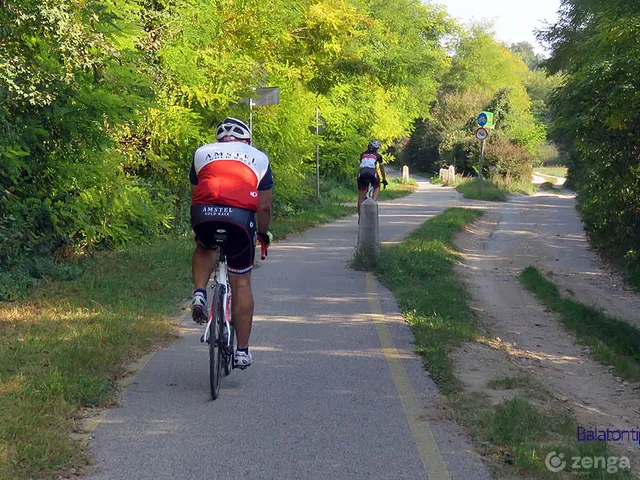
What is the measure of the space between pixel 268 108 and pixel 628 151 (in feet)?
29.8

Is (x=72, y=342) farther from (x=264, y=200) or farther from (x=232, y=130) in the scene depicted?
(x=232, y=130)

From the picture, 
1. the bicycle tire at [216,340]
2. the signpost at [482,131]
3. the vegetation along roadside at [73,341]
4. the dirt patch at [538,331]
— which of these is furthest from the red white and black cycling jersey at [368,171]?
the signpost at [482,131]

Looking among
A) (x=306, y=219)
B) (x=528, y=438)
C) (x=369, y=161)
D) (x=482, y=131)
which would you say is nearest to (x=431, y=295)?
(x=528, y=438)

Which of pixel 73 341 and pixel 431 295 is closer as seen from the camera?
pixel 73 341

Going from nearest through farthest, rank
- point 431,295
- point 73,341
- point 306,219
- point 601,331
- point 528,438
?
1. point 528,438
2. point 73,341
3. point 601,331
4. point 431,295
5. point 306,219

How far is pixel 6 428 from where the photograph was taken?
492 centimetres

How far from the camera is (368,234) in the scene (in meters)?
12.8

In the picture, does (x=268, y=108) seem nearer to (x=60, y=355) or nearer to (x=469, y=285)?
(x=469, y=285)

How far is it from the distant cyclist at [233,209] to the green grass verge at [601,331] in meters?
4.43

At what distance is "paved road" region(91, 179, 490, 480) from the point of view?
4766 millimetres

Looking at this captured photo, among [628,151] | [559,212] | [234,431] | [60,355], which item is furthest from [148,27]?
[559,212]

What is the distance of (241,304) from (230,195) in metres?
0.97

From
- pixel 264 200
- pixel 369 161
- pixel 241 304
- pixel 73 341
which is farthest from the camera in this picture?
pixel 369 161

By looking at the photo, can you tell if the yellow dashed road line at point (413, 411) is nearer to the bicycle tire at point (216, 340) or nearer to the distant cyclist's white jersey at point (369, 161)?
the bicycle tire at point (216, 340)
